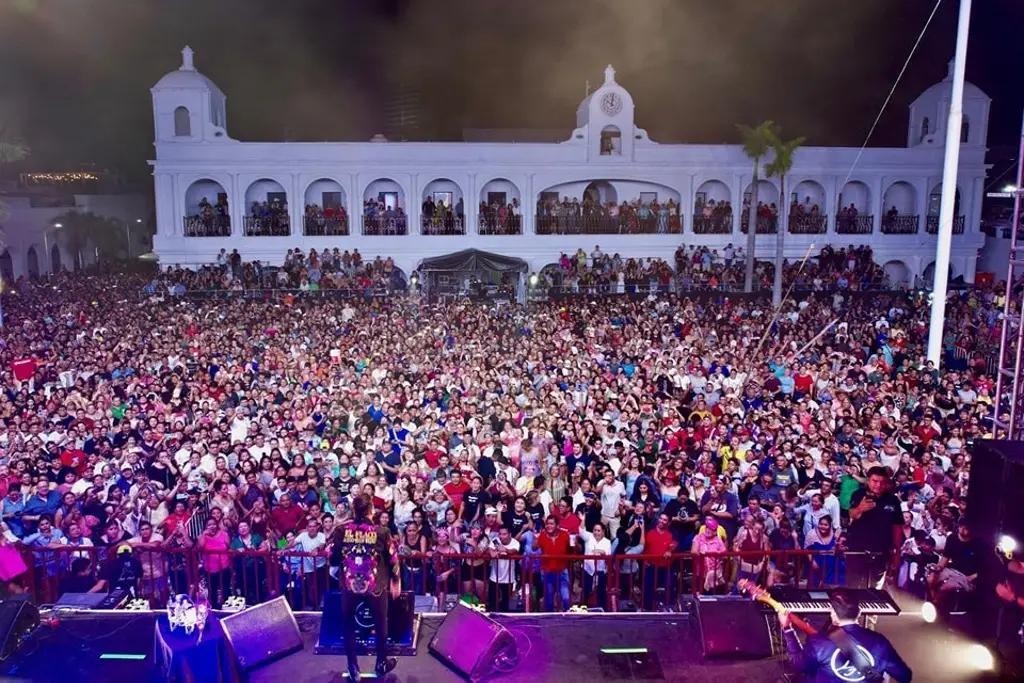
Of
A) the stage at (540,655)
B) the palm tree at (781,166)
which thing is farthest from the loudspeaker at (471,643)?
the palm tree at (781,166)

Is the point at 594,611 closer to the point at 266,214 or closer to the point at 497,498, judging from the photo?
the point at 497,498

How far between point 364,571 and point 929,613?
184 inches

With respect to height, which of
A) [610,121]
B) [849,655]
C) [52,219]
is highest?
[610,121]

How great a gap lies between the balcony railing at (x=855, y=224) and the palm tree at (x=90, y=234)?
101 feet

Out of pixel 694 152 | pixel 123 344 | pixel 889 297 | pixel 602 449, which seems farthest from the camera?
pixel 694 152

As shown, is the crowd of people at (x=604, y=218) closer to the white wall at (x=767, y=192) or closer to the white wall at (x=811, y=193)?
the white wall at (x=767, y=192)

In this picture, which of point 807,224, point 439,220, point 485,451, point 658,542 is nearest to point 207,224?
point 439,220

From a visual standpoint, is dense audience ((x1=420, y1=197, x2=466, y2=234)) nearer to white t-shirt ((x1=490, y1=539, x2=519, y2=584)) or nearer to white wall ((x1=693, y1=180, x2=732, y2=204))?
white wall ((x1=693, y1=180, x2=732, y2=204))

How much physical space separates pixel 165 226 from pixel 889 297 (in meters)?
21.2

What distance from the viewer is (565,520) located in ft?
24.2

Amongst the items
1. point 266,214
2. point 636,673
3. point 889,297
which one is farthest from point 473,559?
point 266,214

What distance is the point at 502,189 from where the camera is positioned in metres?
25.5

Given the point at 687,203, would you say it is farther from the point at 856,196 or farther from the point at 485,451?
the point at 485,451

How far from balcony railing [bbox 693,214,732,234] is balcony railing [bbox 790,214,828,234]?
2.25m
